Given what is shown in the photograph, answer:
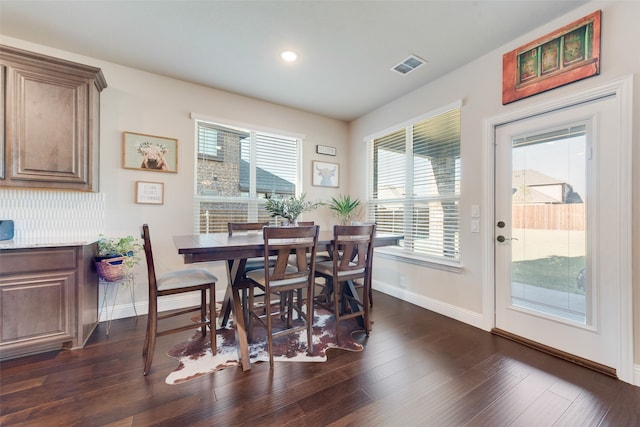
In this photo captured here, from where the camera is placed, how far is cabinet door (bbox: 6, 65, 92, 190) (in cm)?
219

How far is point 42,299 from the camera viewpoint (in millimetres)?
2066

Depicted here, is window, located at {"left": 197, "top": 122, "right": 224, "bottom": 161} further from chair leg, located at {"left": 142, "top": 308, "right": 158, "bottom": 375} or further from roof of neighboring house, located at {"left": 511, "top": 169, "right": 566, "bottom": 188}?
roof of neighboring house, located at {"left": 511, "top": 169, "right": 566, "bottom": 188}

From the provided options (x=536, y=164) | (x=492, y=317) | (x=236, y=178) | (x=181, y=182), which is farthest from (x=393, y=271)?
(x=181, y=182)

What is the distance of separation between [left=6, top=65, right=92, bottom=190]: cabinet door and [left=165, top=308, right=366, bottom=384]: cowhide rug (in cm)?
183

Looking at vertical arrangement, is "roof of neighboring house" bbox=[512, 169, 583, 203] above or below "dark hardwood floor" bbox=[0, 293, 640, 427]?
above

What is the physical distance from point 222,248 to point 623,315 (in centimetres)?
284

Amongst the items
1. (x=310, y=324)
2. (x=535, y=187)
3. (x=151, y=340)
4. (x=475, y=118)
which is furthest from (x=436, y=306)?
(x=151, y=340)

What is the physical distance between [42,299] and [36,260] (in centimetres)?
32

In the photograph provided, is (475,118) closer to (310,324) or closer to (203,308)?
(310,324)

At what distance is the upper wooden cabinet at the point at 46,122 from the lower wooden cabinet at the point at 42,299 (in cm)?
68

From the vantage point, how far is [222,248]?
1.83m

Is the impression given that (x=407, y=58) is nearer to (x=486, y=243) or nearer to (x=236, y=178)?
(x=486, y=243)

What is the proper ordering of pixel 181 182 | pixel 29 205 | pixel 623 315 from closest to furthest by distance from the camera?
pixel 623 315 < pixel 29 205 < pixel 181 182

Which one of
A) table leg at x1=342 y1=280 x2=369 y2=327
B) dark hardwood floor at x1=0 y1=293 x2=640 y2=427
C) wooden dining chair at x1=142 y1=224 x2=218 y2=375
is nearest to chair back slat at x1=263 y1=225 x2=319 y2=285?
wooden dining chair at x1=142 y1=224 x2=218 y2=375
